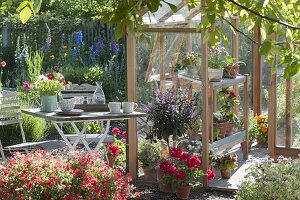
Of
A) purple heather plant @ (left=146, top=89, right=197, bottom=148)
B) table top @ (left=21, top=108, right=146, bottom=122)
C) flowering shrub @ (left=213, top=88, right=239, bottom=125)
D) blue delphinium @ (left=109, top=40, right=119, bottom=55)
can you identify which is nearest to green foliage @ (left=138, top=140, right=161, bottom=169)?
purple heather plant @ (left=146, top=89, right=197, bottom=148)

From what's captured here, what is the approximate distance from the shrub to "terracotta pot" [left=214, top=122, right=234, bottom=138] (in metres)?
1.79

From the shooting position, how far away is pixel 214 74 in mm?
7414

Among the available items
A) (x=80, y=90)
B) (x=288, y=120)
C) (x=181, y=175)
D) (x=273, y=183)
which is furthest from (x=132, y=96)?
(x=273, y=183)

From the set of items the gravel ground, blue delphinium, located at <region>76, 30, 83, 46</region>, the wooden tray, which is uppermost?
blue delphinium, located at <region>76, 30, 83, 46</region>

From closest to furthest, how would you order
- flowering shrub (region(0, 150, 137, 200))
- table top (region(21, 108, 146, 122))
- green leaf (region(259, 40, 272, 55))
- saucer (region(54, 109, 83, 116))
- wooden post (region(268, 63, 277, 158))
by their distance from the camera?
green leaf (region(259, 40, 272, 55)) → flowering shrub (region(0, 150, 137, 200)) → table top (region(21, 108, 146, 122)) → saucer (region(54, 109, 83, 116)) → wooden post (region(268, 63, 277, 158))

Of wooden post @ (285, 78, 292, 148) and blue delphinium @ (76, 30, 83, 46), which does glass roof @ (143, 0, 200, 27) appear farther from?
blue delphinium @ (76, 30, 83, 46)

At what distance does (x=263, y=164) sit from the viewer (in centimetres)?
595

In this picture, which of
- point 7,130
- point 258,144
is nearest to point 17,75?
point 7,130

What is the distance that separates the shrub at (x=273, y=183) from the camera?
18.4ft

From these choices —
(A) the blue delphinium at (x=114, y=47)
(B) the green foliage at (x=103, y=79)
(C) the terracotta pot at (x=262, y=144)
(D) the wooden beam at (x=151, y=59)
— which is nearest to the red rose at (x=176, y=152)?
(D) the wooden beam at (x=151, y=59)

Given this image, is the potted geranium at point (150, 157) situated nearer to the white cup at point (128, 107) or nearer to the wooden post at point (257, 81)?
the white cup at point (128, 107)

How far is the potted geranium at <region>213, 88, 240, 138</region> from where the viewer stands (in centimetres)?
788

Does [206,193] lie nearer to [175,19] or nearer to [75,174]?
[175,19]

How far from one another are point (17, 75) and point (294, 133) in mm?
7059
